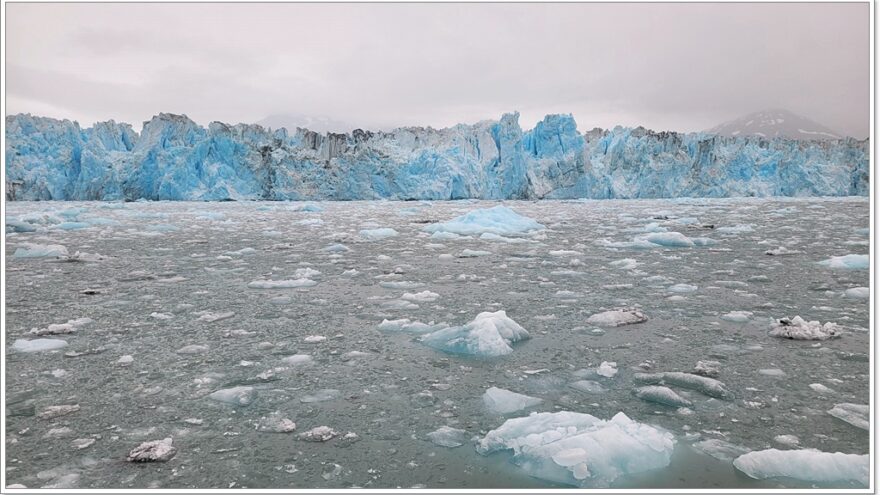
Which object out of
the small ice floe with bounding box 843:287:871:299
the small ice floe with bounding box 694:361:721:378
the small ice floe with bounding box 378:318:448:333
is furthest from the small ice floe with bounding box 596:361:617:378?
the small ice floe with bounding box 843:287:871:299

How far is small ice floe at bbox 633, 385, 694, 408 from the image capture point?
2105 mm

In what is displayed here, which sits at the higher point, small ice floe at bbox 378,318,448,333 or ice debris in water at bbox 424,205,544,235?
ice debris in water at bbox 424,205,544,235

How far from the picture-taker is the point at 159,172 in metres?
27.6

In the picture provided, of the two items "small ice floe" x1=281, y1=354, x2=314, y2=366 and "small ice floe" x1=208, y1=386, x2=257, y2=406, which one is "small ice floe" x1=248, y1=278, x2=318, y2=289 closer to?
"small ice floe" x1=281, y1=354, x2=314, y2=366

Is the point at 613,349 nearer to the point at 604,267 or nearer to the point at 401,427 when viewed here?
the point at 401,427

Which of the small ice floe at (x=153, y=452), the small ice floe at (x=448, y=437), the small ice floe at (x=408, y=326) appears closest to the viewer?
the small ice floe at (x=153, y=452)

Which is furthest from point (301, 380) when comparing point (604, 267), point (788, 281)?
point (788, 281)

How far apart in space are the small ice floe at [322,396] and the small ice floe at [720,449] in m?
1.40

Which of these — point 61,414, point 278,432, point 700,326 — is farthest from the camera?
point 700,326

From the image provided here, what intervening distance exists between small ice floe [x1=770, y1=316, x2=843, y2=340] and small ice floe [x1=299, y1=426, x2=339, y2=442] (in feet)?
8.52

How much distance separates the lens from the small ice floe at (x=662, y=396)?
2105 mm

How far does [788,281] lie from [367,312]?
3810 mm

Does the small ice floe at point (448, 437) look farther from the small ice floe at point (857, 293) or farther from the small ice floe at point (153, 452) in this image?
the small ice floe at point (857, 293)

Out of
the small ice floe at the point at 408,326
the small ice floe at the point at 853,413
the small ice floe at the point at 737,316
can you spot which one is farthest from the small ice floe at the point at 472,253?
the small ice floe at the point at 853,413
